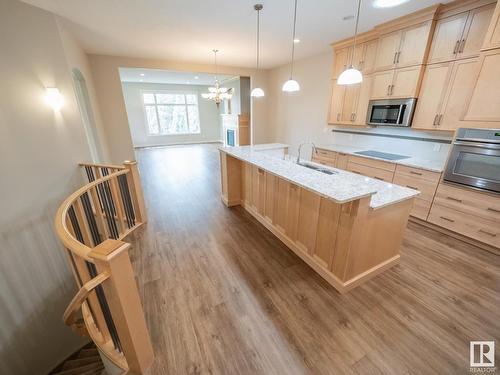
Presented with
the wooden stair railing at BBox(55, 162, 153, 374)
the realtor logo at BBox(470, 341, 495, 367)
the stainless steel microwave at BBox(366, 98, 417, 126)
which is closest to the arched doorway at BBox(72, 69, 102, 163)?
the wooden stair railing at BBox(55, 162, 153, 374)

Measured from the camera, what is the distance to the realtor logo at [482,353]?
4.73 ft

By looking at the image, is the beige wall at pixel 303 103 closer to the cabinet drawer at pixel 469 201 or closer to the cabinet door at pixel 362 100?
the cabinet door at pixel 362 100

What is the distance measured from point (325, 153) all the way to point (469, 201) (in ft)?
7.72

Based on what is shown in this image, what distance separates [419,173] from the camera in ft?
9.91

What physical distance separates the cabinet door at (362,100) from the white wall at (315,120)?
39 centimetres

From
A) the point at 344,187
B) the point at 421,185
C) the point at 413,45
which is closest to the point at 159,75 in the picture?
the point at 413,45

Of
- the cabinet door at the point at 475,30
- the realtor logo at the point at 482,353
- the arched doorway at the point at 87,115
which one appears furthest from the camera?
the arched doorway at the point at 87,115

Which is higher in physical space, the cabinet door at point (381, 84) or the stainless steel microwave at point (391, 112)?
the cabinet door at point (381, 84)

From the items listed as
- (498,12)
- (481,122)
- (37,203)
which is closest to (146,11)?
(37,203)

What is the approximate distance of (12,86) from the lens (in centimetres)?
233

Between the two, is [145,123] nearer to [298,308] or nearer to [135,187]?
[135,187]

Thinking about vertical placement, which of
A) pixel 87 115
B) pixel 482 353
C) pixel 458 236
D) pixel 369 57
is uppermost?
pixel 369 57

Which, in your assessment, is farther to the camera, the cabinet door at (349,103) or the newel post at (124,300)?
the cabinet door at (349,103)

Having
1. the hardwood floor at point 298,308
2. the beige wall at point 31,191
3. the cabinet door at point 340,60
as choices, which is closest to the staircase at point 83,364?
the beige wall at point 31,191
